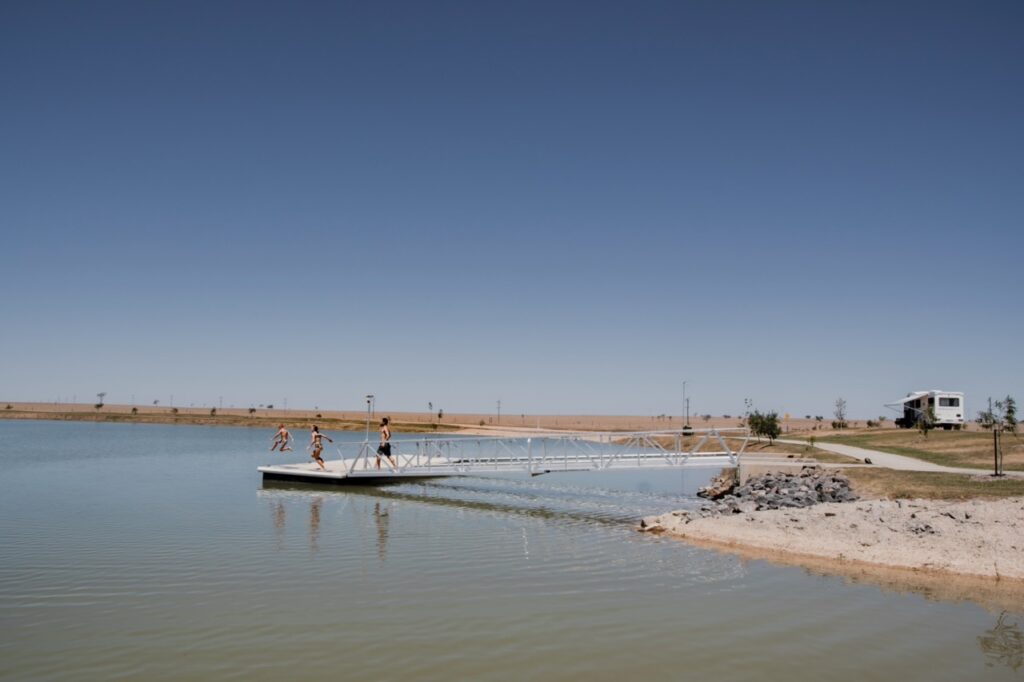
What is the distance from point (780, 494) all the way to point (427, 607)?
16734 millimetres

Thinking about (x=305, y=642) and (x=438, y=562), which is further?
(x=438, y=562)

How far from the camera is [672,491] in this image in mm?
34188

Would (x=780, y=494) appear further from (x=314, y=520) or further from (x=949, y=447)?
(x=949, y=447)

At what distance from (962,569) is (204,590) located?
16.1m

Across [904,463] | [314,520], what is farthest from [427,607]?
[904,463]

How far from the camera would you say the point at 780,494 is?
25.0 meters

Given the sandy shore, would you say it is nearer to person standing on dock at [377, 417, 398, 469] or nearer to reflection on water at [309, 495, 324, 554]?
reflection on water at [309, 495, 324, 554]

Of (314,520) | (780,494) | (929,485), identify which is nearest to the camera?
(314,520)

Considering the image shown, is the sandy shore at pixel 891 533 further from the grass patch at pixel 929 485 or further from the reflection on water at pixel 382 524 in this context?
the reflection on water at pixel 382 524

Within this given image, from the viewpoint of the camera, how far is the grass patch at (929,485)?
70.3 ft

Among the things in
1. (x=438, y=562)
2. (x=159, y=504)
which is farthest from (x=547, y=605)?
(x=159, y=504)

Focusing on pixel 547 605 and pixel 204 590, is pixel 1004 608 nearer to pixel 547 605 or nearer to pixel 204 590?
pixel 547 605

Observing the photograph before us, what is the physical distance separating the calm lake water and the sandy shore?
1.78m

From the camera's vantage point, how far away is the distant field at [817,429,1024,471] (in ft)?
108
